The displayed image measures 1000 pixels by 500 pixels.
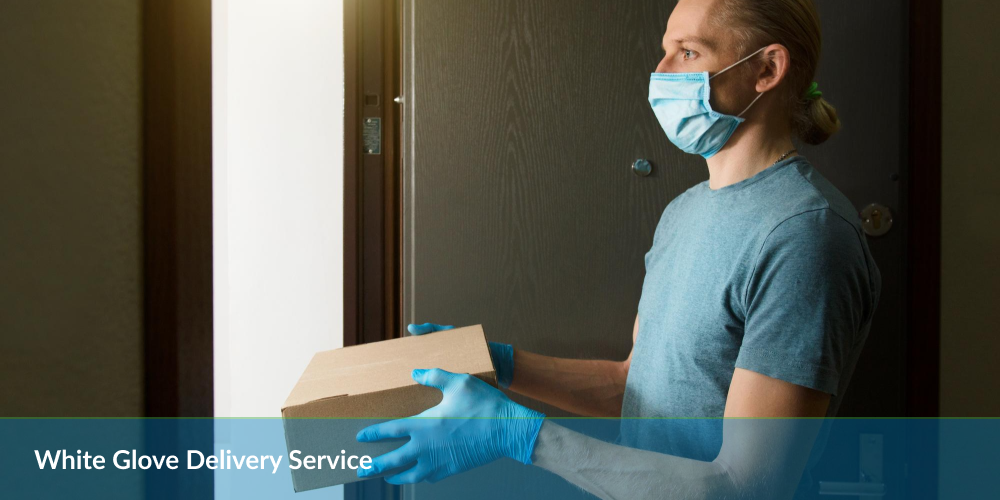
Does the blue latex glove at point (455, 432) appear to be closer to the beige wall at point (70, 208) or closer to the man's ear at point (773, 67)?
the beige wall at point (70, 208)

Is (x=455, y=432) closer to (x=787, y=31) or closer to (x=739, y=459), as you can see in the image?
(x=739, y=459)

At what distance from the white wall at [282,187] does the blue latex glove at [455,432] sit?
3.74ft

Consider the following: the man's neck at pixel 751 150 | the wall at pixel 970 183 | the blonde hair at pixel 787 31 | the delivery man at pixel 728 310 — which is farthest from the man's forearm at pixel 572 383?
the wall at pixel 970 183

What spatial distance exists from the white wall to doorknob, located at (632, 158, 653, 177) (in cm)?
93

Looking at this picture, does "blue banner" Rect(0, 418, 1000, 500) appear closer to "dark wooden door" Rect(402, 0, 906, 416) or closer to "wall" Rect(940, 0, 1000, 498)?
"wall" Rect(940, 0, 1000, 498)

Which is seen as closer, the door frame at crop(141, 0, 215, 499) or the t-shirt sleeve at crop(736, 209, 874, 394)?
the door frame at crop(141, 0, 215, 499)

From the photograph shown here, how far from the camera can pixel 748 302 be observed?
2.51 feet

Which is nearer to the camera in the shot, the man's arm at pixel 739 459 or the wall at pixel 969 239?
the man's arm at pixel 739 459

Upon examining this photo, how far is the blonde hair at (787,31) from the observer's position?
870 mm

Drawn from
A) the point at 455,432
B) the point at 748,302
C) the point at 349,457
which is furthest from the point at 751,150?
the point at 349,457

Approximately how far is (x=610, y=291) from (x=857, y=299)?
557 mm

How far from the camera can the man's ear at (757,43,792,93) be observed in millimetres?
864

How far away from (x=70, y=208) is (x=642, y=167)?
108 centimetres

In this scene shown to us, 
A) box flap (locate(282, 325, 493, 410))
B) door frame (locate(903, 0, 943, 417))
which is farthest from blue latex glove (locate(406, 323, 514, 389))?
door frame (locate(903, 0, 943, 417))
